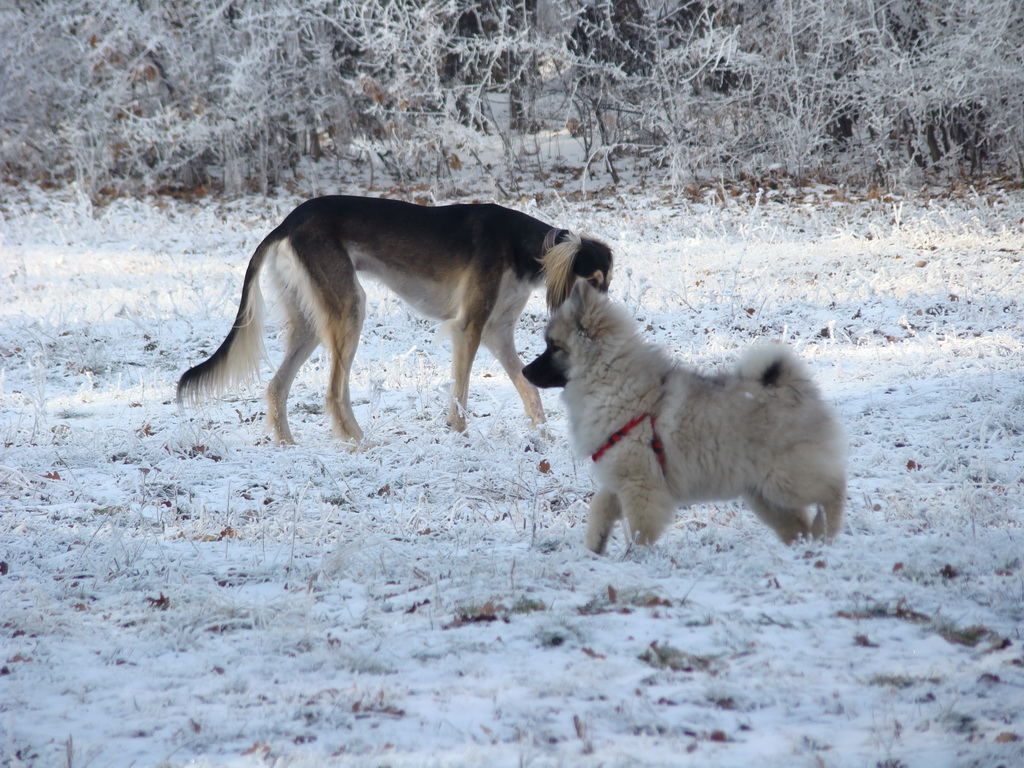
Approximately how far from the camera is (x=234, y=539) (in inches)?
183

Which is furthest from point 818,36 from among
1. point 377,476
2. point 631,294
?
point 377,476

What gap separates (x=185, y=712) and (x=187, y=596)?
1.04 meters

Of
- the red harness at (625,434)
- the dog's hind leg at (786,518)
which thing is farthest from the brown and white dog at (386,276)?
the dog's hind leg at (786,518)

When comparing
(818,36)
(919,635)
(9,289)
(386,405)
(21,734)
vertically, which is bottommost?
(21,734)

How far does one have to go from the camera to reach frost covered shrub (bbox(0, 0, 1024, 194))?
19.1 meters

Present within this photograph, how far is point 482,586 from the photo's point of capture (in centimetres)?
368

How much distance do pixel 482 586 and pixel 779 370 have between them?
5.84 feet

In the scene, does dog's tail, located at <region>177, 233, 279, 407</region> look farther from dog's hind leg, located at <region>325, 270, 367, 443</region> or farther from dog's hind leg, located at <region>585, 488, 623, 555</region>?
dog's hind leg, located at <region>585, 488, 623, 555</region>

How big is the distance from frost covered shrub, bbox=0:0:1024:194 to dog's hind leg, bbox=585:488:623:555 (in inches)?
642

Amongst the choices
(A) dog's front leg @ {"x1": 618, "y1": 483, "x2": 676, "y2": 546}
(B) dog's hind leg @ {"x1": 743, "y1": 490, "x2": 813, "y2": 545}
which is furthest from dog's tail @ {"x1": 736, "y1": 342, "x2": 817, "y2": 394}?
(A) dog's front leg @ {"x1": 618, "y1": 483, "x2": 676, "y2": 546}

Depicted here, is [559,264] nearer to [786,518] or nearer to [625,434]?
[625,434]

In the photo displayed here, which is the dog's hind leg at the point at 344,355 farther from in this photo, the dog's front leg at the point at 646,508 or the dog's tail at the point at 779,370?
the dog's tail at the point at 779,370

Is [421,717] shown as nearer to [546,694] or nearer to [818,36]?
[546,694]

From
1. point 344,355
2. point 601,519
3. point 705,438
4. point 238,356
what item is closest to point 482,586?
point 601,519
